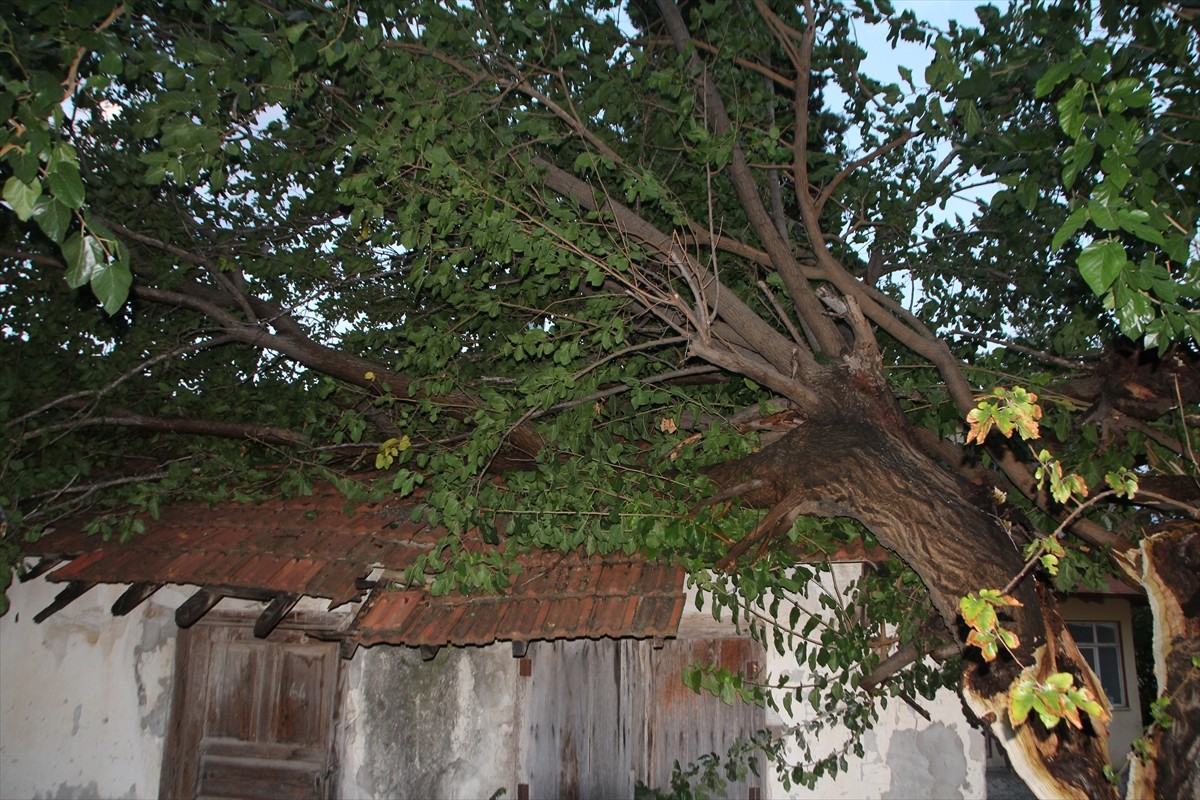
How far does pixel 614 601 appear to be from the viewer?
4.24 m

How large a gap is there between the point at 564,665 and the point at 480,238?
3.19 m

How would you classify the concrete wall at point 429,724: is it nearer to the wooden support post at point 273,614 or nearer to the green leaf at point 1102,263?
the wooden support post at point 273,614

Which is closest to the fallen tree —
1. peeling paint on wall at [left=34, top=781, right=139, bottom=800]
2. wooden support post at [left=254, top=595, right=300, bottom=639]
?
wooden support post at [left=254, top=595, right=300, bottom=639]

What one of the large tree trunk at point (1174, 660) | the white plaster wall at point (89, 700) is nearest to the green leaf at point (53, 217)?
the large tree trunk at point (1174, 660)

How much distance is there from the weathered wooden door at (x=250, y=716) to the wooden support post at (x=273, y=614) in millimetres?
718

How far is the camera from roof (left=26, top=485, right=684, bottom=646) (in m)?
4.13

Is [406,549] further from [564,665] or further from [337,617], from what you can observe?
[564,665]

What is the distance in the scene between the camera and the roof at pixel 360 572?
4133 mm

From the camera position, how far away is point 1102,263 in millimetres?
2158

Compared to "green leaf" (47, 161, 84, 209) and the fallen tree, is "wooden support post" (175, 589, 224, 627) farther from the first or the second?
"green leaf" (47, 161, 84, 209)

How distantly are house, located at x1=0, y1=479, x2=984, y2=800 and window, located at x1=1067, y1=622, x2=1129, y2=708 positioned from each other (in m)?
12.0

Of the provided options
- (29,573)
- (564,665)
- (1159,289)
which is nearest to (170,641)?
(29,573)

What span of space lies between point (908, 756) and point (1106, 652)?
12514 millimetres

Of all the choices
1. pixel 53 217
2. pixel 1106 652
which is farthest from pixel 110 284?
pixel 1106 652
